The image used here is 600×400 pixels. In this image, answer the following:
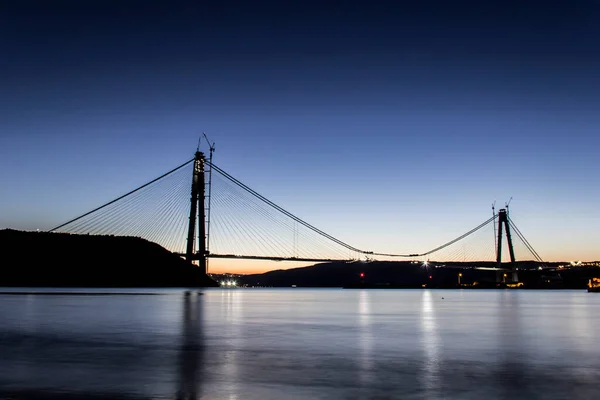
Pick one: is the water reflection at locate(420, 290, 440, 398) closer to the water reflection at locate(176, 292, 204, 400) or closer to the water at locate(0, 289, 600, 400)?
the water at locate(0, 289, 600, 400)

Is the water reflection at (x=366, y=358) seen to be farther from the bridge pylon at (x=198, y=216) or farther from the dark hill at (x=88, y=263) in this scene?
the dark hill at (x=88, y=263)

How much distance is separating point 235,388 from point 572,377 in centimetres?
606

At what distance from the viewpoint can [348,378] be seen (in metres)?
11.3

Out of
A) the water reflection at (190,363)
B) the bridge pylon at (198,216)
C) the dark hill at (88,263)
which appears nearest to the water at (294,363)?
the water reflection at (190,363)

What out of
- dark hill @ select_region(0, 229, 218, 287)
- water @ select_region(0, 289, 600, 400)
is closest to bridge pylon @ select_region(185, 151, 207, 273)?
dark hill @ select_region(0, 229, 218, 287)

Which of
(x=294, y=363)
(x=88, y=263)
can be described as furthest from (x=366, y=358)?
(x=88, y=263)

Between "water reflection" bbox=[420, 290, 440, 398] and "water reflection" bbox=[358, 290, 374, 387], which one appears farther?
"water reflection" bbox=[358, 290, 374, 387]

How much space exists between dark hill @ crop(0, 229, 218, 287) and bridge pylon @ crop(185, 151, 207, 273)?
22595 mm

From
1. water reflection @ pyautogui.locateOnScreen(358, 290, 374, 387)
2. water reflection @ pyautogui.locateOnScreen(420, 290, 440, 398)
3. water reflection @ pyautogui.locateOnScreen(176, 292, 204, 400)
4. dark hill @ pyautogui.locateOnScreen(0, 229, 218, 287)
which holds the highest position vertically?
dark hill @ pyautogui.locateOnScreen(0, 229, 218, 287)

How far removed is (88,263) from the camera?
12294 cm

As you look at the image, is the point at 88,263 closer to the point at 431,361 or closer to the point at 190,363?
the point at 190,363

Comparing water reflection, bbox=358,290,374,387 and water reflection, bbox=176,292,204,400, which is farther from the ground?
water reflection, bbox=176,292,204,400

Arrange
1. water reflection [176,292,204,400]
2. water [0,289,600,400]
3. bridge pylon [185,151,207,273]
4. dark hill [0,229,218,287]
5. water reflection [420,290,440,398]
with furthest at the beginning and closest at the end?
dark hill [0,229,218,287], bridge pylon [185,151,207,273], water reflection [420,290,440,398], water [0,289,600,400], water reflection [176,292,204,400]

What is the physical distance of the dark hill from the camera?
116 meters
